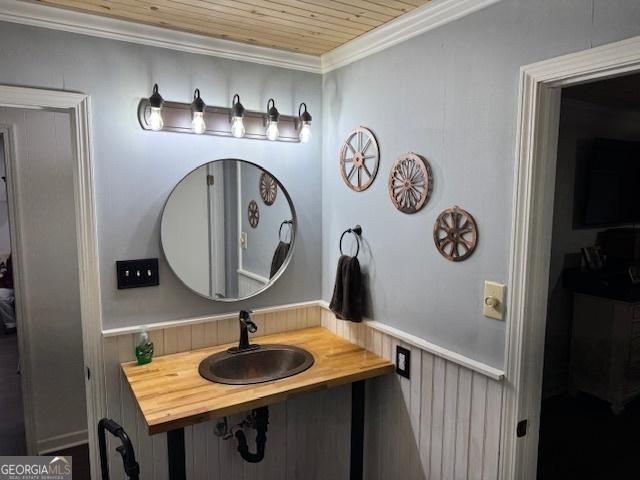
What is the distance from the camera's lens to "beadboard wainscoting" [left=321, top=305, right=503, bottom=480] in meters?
1.58

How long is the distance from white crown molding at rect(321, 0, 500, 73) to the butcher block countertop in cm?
135

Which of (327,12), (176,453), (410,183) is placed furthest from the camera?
(410,183)

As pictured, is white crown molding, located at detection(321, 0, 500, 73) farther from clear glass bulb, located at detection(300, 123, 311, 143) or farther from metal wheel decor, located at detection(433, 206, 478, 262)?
metal wheel decor, located at detection(433, 206, 478, 262)

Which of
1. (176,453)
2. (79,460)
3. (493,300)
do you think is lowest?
(79,460)

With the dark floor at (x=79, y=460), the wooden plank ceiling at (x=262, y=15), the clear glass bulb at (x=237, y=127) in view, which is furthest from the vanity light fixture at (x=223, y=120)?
the dark floor at (x=79, y=460)

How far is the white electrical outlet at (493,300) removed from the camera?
149 centimetres

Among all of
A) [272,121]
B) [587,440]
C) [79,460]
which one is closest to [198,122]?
[272,121]

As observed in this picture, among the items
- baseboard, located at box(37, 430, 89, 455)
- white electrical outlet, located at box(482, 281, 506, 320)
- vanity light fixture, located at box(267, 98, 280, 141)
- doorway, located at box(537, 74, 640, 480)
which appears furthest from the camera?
doorway, located at box(537, 74, 640, 480)

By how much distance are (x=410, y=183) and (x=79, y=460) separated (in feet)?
8.46

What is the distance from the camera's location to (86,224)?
1.86 meters

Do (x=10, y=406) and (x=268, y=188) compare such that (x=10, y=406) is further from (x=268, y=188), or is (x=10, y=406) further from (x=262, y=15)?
(x=262, y=15)

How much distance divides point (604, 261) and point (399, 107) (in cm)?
255

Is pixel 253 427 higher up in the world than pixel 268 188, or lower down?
lower down

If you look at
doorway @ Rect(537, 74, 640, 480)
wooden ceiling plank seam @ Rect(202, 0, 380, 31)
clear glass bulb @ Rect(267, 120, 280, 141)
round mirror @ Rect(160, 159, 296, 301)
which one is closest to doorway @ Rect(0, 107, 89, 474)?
round mirror @ Rect(160, 159, 296, 301)
